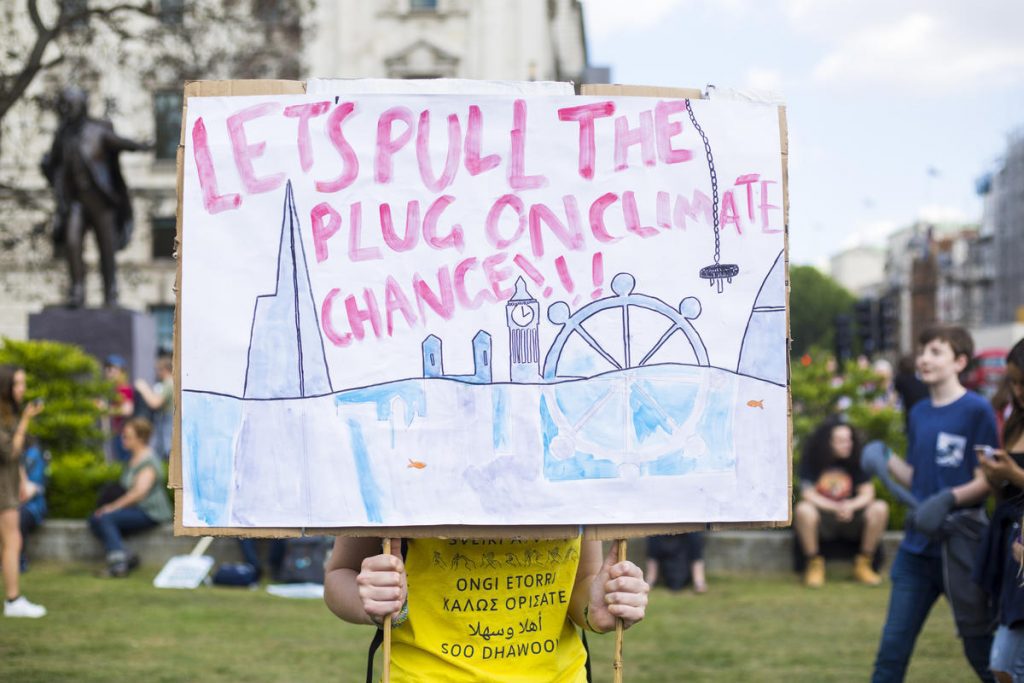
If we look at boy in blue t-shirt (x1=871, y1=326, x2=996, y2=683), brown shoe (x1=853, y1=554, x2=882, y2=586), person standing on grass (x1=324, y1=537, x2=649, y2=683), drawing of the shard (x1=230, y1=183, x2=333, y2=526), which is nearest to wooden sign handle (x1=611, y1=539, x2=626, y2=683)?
person standing on grass (x1=324, y1=537, x2=649, y2=683)

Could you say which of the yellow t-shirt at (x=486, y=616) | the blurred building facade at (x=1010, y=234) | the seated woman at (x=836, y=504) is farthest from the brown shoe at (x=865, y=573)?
the blurred building facade at (x=1010, y=234)

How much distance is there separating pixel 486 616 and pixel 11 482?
6.16 m

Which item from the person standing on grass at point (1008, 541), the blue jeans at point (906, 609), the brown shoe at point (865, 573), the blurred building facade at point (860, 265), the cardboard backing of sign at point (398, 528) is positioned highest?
the blurred building facade at point (860, 265)

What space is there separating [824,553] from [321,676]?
5.30 metres

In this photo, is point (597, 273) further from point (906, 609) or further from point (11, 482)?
point (11, 482)

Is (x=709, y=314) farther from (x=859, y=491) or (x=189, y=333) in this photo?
(x=859, y=491)

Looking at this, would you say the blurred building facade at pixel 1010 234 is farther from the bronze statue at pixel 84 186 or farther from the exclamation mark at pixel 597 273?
the exclamation mark at pixel 597 273

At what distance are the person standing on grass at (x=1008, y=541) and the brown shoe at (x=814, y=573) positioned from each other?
227 inches

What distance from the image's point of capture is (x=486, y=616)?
2830 millimetres

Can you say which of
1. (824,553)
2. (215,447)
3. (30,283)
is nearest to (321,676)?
(215,447)

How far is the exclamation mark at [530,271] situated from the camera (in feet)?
9.63

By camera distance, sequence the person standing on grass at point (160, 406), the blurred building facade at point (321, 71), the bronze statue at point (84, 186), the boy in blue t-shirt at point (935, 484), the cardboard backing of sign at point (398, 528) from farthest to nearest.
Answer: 1. the blurred building facade at point (321, 71)
2. the bronze statue at point (84, 186)
3. the person standing on grass at point (160, 406)
4. the boy in blue t-shirt at point (935, 484)
5. the cardboard backing of sign at point (398, 528)

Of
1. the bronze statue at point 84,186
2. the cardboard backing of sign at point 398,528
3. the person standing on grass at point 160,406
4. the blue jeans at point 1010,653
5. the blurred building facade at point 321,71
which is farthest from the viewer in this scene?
the blurred building facade at point 321,71

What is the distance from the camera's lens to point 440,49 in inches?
1359
